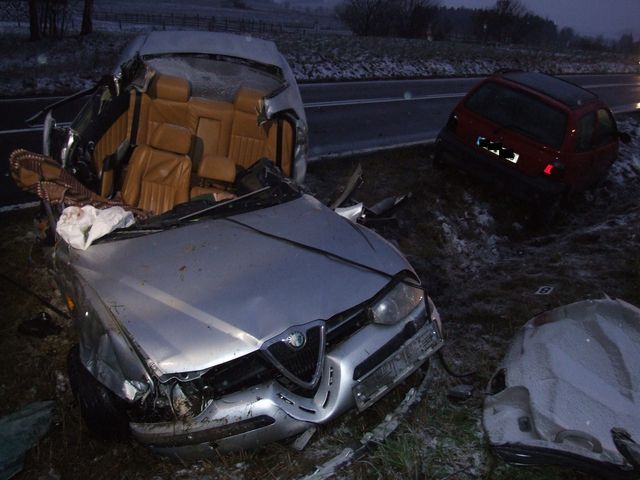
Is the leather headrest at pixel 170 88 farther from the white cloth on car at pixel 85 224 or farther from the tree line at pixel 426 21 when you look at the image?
the tree line at pixel 426 21

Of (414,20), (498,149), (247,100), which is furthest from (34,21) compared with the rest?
(414,20)

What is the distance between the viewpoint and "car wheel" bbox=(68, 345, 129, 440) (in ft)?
9.01

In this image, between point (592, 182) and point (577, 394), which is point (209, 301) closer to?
point (577, 394)

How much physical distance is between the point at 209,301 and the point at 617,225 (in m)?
6.10

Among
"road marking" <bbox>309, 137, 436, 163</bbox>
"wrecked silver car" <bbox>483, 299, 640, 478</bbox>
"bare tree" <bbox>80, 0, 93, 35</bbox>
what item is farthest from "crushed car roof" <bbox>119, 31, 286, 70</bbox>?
"bare tree" <bbox>80, 0, 93, 35</bbox>

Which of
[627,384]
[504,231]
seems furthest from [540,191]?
[627,384]

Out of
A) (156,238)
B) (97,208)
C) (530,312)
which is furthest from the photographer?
(530,312)

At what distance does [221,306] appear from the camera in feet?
9.09

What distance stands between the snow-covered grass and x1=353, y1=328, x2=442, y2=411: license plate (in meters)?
6.98

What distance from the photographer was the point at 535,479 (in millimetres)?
2740

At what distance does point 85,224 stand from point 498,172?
206 inches

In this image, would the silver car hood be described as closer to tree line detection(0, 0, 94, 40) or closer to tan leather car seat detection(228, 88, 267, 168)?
tan leather car seat detection(228, 88, 267, 168)

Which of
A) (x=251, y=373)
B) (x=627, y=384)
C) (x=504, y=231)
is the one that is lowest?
(x=504, y=231)

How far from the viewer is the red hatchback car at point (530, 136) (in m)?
Answer: 6.39
